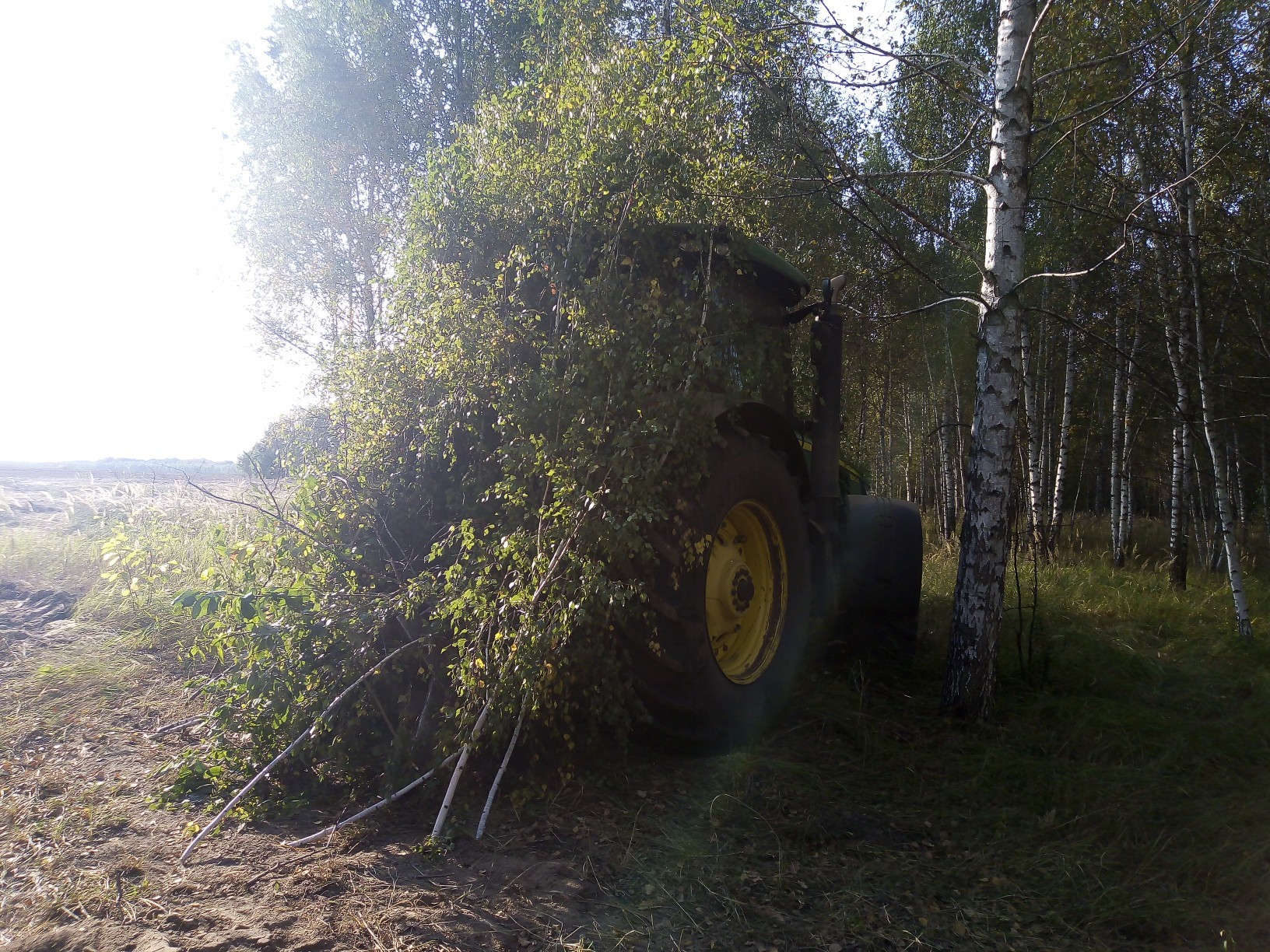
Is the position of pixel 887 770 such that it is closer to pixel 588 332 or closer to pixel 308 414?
pixel 588 332

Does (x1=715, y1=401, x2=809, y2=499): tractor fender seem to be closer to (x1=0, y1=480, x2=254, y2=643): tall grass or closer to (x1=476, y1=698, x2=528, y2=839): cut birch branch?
(x1=476, y1=698, x2=528, y2=839): cut birch branch

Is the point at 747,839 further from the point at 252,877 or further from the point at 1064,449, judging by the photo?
the point at 1064,449

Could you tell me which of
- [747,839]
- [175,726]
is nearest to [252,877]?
[747,839]

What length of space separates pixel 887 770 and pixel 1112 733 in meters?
1.17

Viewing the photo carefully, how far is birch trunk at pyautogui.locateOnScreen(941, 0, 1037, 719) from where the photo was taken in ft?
→ 13.2

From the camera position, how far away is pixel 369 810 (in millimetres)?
2662

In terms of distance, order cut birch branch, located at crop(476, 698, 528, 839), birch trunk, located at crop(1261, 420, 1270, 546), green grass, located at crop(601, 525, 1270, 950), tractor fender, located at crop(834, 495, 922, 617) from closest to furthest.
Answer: green grass, located at crop(601, 525, 1270, 950)
cut birch branch, located at crop(476, 698, 528, 839)
tractor fender, located at crop(834, 495, 922, 617)
birch trunk, located at crop(1261, 420, 1270, 546)

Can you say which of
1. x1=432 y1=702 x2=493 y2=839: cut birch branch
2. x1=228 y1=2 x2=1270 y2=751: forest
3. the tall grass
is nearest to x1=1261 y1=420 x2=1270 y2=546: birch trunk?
x1=228 y1=2 x2=1270 y2=751: forest

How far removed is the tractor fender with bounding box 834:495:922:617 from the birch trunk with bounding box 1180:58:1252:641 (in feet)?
Answer: 7.84

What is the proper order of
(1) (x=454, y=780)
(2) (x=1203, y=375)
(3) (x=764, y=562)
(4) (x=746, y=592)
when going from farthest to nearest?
1. (2) (x=1203, y=375)
2. (3) (x=764, y=562)
3. (4) (x=746, y=592)
4. (1) (x=454, y=780)

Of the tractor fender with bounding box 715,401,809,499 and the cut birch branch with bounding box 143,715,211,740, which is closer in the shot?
the tractor fender with bounding box 715,401,809,499

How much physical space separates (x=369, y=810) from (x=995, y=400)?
3285mm

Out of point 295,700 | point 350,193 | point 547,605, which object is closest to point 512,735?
point 547,605

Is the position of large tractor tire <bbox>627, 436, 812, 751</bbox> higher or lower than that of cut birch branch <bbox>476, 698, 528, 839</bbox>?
higher
